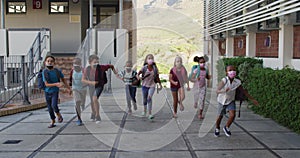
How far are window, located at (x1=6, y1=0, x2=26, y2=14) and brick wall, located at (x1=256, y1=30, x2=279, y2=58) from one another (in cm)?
1158

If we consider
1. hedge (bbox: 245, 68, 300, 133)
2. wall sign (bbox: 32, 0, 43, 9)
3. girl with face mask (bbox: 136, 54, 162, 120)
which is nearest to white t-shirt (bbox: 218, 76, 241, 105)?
hedge (bbox: 245, 68, 300, 133)

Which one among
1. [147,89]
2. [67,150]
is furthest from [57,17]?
[67,150]

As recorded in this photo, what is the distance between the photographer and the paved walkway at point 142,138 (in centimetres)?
616

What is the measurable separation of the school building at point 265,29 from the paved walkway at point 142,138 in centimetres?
182

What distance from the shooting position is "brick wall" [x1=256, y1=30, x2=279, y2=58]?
426 inches

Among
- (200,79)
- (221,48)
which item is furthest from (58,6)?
(200,79)

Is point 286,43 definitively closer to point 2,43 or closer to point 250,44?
point 250,44

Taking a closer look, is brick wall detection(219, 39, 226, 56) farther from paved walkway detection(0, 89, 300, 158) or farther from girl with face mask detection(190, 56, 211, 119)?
girl with face mask detection(190, 56, 211, 119)

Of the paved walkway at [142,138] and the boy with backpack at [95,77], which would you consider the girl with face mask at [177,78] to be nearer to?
the paved walkway at [142,138]

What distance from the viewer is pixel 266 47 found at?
1180cm

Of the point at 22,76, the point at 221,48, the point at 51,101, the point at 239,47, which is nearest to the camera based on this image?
the point at 51,101

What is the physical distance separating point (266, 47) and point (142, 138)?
623cm

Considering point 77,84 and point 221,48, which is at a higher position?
point 221,48

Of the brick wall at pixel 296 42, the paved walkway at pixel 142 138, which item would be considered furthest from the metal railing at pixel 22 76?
the brick wall at pixel 296 42
